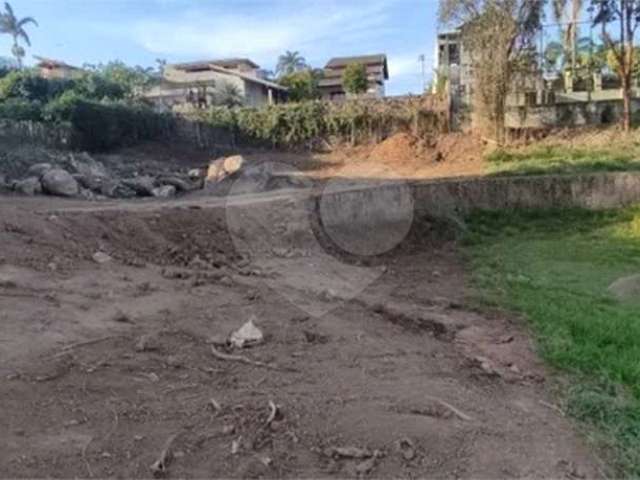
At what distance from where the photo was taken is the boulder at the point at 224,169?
50.9 feet

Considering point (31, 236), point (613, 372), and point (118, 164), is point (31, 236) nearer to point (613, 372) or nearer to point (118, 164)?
point (613, 372)

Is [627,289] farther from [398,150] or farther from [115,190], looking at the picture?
[398,150]

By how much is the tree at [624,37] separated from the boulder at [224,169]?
37.8 ft

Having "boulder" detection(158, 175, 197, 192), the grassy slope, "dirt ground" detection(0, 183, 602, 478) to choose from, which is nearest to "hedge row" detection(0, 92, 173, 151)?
"boulder" detection(158, 175, 197, 192)

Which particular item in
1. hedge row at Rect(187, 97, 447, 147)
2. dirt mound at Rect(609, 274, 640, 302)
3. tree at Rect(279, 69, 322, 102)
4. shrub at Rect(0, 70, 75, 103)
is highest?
tree at Rect(279, 69, 322, 102)

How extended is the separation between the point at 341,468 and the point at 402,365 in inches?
70.3

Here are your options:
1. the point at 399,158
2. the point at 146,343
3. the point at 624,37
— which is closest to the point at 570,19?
the point at 624,37

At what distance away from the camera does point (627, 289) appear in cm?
799

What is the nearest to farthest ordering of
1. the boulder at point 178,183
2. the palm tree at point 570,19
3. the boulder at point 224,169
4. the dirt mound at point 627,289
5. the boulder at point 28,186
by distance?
the dirt mound at point 627,289
the boulder at point 28,186
the boulder at point 178,183
the boulder at point 224,169
the palm tree at point 570,19

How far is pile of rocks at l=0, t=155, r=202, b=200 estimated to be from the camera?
39.9 ft

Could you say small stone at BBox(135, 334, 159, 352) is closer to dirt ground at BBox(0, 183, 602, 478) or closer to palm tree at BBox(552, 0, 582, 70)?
dirt ground at BBox(0, 183, 602, 478)

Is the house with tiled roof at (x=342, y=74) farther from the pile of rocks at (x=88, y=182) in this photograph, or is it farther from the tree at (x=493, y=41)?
the pile of rocks at (x=88, y=182)

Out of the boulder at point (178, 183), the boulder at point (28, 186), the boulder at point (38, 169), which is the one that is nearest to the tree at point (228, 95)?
the boulder at point (178, 183)

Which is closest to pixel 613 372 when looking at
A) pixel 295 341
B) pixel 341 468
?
pixel 295 341
